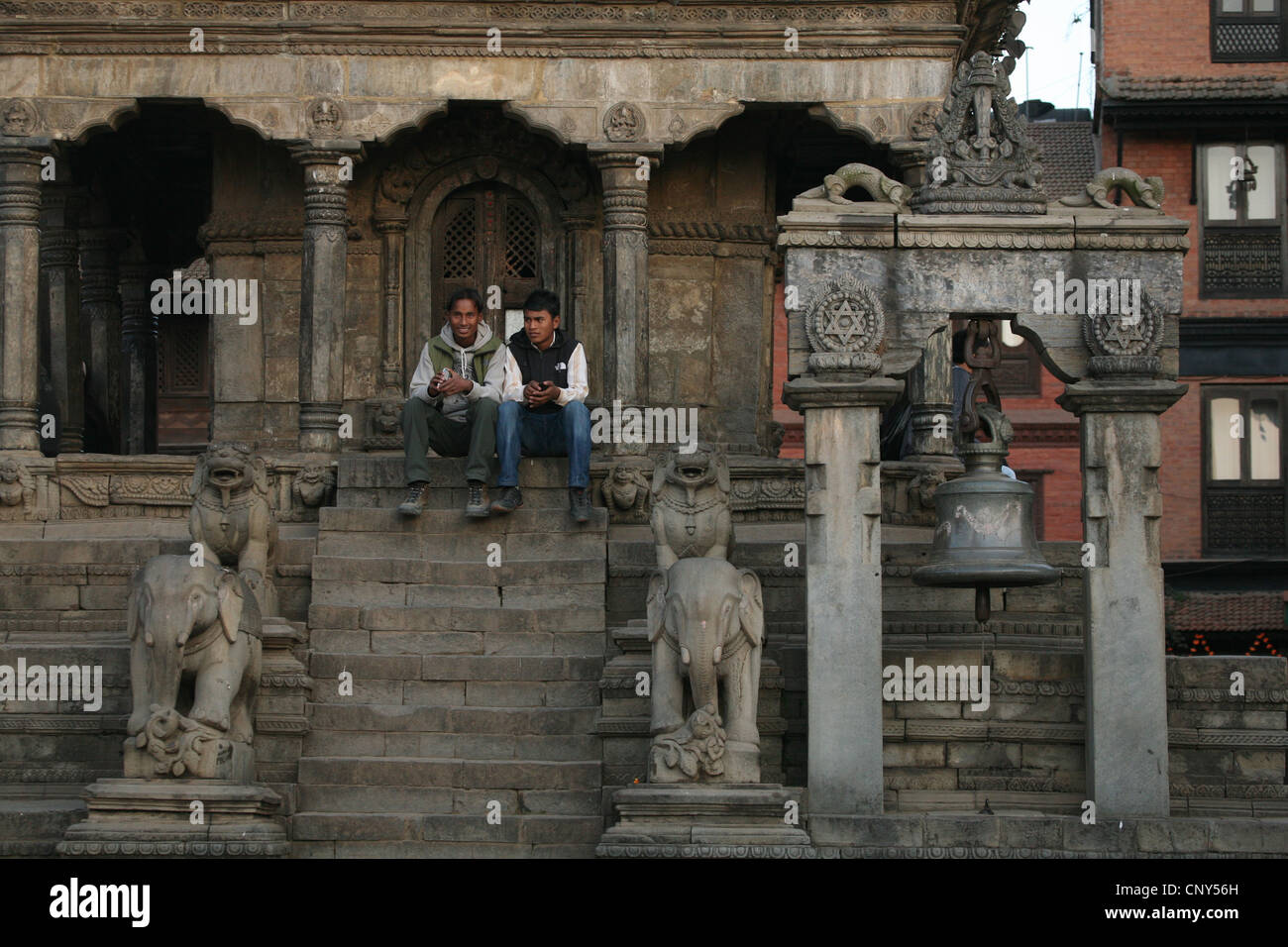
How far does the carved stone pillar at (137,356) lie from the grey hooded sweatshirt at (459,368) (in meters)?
7.89

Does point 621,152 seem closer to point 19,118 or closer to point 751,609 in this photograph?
point 19,118

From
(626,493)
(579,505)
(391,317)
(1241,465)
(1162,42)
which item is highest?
(1162,42)

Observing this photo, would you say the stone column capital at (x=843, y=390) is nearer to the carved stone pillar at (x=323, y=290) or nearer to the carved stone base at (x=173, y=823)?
the carved stone base at (x=173, y=823)

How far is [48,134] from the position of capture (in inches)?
829

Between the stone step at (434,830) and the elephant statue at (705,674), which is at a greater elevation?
the elephant statue at (705,674)

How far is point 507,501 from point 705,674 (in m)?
3.57

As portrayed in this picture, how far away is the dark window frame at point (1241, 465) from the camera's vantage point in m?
35.4

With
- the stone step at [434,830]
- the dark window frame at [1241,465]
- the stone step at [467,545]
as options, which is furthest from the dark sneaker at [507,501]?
the dark window frame at [1241,465]

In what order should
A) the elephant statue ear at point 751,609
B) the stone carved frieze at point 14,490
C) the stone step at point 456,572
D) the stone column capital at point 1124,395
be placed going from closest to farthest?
the elephant statue ear at point 751,609 < the stone column capital at point 1124,395 < the stone step at point 456,572 < the stone carved frieze at point 14,490

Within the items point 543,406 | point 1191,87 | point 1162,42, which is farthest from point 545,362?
point 1162,42

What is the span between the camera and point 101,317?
83.9 feet

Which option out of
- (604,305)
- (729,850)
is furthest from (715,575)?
(604,305)
